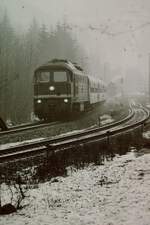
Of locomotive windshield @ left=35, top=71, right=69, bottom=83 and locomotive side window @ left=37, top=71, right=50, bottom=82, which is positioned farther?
locomotive side window @ left=37, top=71, right=50, bottom=82

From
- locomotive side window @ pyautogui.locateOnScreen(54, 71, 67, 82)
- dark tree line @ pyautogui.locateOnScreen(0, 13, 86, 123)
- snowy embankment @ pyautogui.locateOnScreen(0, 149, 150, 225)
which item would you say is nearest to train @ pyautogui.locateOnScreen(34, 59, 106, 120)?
locomotive side window @ pyautogui.locateOnScreen(54, 71, 67, 82)

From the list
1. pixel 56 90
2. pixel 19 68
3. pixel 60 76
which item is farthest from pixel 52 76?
pixel 19 68

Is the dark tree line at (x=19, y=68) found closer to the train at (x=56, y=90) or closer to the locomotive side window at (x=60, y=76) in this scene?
the train at (x=56, y=90)

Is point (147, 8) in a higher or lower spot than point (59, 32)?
lower

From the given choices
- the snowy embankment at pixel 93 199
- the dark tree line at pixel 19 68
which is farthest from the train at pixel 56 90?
the snowy embankment at pixel 93 199

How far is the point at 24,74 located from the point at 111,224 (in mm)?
43397

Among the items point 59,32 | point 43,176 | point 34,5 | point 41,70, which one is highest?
point 34,5

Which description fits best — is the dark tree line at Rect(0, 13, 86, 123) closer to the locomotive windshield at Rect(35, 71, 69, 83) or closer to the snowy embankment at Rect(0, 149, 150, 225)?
the locomotive windshield at Rect(35, 71, 69, 83)

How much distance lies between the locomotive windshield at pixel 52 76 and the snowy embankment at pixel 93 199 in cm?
1526

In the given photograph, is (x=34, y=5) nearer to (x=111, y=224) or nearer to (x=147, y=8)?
(x=147, y=8)

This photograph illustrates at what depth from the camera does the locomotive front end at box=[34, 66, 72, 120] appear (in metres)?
24.2

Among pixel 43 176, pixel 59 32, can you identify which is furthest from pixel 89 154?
pixel 59 32

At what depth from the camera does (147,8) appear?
1453 centimetres

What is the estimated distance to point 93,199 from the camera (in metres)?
7.55
